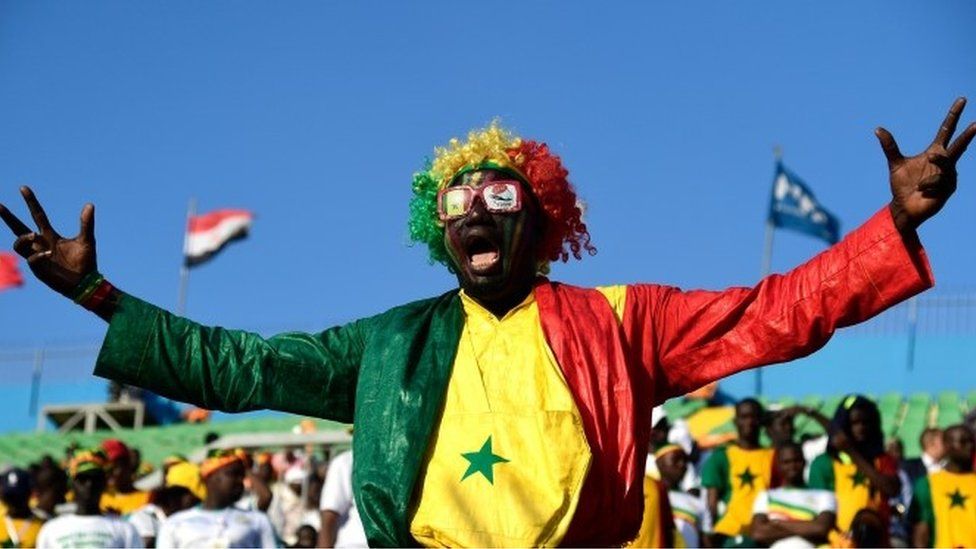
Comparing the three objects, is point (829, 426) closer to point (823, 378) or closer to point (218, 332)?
point (218, 332)

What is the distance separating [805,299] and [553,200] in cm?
111

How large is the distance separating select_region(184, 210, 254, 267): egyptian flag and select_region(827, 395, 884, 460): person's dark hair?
24.6m

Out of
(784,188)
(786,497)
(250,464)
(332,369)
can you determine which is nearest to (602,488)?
(332,369)

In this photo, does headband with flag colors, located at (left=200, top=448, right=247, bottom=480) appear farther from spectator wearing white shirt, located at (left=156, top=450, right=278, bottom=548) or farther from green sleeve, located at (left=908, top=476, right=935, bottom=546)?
green sleeve, located at (left=908, top=476, right=935, bottom=546)

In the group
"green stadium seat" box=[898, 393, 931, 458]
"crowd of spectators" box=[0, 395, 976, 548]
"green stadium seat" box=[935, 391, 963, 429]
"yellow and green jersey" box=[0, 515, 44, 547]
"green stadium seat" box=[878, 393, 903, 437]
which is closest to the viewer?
"crowd of spectators" box=[0, 395, 976, 548]

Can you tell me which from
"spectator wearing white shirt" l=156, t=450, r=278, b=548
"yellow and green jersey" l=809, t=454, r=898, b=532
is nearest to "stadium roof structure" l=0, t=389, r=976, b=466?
"yellow and green jersey" l=809, t=454, r=898, b=532

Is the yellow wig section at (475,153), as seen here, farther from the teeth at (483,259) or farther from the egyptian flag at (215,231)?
the egyptian flag at (215,231)

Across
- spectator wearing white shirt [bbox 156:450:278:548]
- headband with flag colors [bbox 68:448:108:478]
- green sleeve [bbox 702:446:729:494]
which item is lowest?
spectator wearing white shirt [bbox 156:450:278:548]

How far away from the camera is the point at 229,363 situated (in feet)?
21.2

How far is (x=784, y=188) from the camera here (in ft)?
101

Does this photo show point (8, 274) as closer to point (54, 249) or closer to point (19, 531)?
point (19, 531)

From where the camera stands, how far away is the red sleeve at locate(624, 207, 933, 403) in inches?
235

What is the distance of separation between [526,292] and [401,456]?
2.59ft

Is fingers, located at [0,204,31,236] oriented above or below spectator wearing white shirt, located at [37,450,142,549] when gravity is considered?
above
